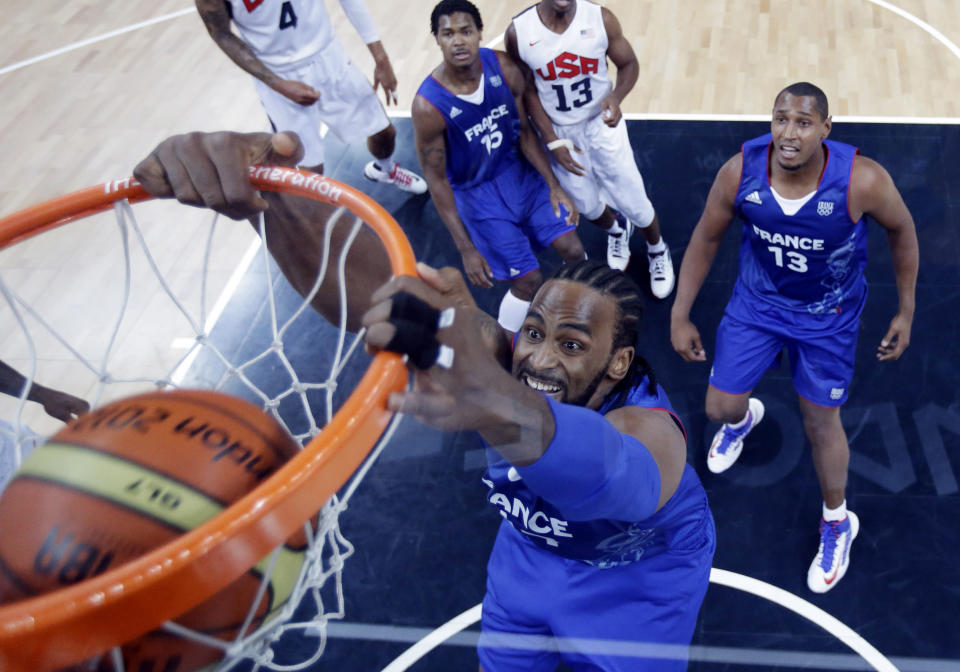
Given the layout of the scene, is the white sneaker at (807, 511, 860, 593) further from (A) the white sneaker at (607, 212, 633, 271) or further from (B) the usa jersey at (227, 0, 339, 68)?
(B) the usa jersey at (227, 0, 339, 68)

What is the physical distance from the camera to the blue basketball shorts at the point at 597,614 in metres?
2.19

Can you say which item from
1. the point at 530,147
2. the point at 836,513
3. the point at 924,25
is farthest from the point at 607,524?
the point at 924,25

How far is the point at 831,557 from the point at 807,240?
109cm

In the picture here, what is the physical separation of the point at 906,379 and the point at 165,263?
135 inches

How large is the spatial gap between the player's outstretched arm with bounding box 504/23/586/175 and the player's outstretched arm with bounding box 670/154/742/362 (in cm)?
83

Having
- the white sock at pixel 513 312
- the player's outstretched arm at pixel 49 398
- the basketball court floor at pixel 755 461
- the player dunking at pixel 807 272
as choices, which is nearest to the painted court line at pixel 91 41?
the basketball court floor at pixel 755 461

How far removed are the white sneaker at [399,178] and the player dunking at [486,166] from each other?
3.39 ft

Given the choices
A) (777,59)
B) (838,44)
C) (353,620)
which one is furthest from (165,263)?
(838,44)

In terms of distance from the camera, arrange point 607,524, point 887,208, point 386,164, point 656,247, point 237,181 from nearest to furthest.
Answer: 1. point 237,181
2. point 607,524
3. point 887,208
4. point 656,247
5. point 386,164

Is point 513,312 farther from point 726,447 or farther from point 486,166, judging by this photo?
point 726,447

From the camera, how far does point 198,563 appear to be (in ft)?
3.48

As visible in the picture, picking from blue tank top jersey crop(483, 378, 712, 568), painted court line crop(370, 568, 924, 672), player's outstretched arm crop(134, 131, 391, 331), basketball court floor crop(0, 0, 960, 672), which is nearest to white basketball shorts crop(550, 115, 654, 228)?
basketball court floor crop(0, 0, 960, 672)

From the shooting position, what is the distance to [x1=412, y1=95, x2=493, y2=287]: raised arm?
11.0ft

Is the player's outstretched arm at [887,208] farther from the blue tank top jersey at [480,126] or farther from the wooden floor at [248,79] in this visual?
the wooden floor at [248,79]
